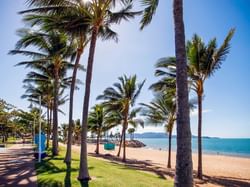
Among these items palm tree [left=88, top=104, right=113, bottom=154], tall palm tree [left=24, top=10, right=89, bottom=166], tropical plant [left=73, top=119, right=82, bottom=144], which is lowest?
tropical plant [left=73, top=119, right=82, bottom=144]

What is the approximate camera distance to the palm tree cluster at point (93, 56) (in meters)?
5.00

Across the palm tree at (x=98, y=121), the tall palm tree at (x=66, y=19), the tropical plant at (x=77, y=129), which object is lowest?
the tropical plant at (x=77, y=129)

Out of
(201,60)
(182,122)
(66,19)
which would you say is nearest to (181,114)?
(182,122)

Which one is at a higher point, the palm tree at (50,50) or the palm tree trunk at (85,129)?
the palm tree at (50,50)

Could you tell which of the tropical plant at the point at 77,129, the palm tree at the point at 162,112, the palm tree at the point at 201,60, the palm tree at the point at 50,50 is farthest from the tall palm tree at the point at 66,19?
the tropical plant at the point at 77,129

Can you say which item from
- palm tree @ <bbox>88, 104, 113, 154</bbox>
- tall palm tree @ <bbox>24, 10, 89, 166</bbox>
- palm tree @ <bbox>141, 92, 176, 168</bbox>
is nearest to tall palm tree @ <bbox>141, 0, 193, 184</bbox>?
tall palm tree @ <bbox>24, 10, 89, 166</bbox>

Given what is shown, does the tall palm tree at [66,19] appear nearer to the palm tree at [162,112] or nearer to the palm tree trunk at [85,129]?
the palm tree trunk at [85,129]

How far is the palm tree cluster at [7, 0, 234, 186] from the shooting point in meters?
5.00

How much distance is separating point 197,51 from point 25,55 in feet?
39.4

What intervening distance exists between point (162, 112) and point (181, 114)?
14412mm

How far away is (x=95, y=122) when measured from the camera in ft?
108

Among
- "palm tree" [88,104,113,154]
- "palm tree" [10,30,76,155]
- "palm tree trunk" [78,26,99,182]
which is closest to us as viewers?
"palm tree trunk" [78,26,99,182]

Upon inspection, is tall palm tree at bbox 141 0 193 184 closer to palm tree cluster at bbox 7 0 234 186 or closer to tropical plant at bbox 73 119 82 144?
palm tree cluster at bbox 7 0 234 186

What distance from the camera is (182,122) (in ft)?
15.7
